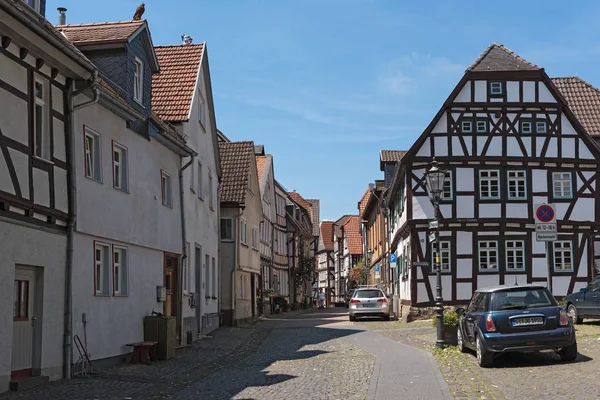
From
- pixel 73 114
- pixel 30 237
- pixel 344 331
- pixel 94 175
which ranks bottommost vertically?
pixel 344 331

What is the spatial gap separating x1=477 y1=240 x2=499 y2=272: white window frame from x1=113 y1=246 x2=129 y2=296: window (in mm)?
17738

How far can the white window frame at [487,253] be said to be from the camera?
3152cm

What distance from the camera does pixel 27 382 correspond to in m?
12.4

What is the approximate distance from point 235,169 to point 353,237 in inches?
1931

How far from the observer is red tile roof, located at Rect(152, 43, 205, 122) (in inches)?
936

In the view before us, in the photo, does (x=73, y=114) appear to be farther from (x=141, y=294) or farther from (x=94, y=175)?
(x=141, y=294)

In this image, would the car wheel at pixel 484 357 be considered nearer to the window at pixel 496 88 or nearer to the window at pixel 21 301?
the window at pixel 21 301

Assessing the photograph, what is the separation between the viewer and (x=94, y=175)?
16141 millimetres

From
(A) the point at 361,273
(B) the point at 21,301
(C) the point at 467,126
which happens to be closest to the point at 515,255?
(C) the point at 467,126

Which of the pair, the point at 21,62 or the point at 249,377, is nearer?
the point at 21,62

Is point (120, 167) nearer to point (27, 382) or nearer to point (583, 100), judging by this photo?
point (27, 382)

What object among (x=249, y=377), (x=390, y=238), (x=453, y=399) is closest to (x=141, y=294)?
(x=249, y=377)

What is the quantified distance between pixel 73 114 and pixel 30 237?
294 centimetres

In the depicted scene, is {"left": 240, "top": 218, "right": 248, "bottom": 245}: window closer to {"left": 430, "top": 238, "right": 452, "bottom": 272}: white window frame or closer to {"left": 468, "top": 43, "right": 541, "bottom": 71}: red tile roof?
{"left": 430, "top": 238, "right": 452, "bottom": 272}: white window frame
